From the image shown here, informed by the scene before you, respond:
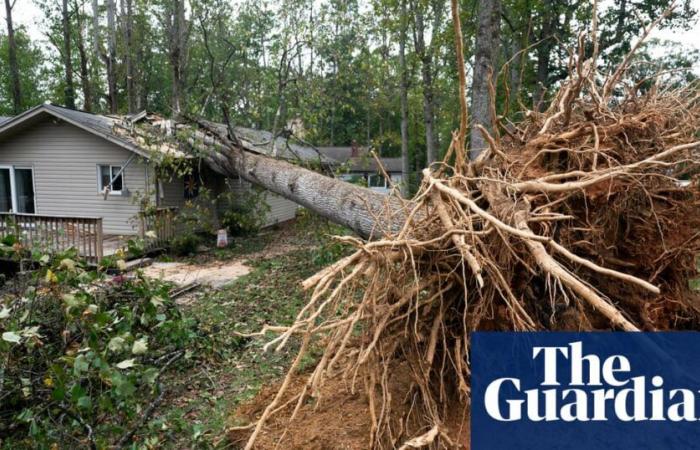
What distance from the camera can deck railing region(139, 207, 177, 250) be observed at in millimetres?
11945

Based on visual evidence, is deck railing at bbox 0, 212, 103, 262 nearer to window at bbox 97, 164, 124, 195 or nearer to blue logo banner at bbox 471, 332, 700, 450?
window at bbox 97, 164, 124, 195

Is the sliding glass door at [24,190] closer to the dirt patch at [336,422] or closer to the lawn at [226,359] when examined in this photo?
the lawn at [226,359]

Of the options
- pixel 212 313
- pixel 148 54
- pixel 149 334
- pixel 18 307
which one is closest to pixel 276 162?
pixel 212 313

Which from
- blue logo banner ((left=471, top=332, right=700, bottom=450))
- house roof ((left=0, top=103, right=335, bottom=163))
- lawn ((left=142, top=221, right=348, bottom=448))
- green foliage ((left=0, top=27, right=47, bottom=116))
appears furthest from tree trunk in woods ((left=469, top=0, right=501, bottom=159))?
green foliage ((left=0, top=27, right=47, bottom=116))

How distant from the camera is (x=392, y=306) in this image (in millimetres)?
2928

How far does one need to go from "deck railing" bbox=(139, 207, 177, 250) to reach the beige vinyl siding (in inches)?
65.6

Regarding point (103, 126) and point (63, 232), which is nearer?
point (63, 232)

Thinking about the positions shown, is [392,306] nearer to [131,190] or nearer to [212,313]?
[212,313]

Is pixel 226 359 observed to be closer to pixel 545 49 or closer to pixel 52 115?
pixel 52 115

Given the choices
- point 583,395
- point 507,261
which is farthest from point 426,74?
point 583,395

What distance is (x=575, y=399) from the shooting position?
9.17 ft

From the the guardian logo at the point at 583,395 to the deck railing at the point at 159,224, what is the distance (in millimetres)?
10560

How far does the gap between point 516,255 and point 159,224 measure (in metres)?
11.1

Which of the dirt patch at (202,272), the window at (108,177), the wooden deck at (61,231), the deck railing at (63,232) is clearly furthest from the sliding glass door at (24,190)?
the dirt patch at (202,272)
